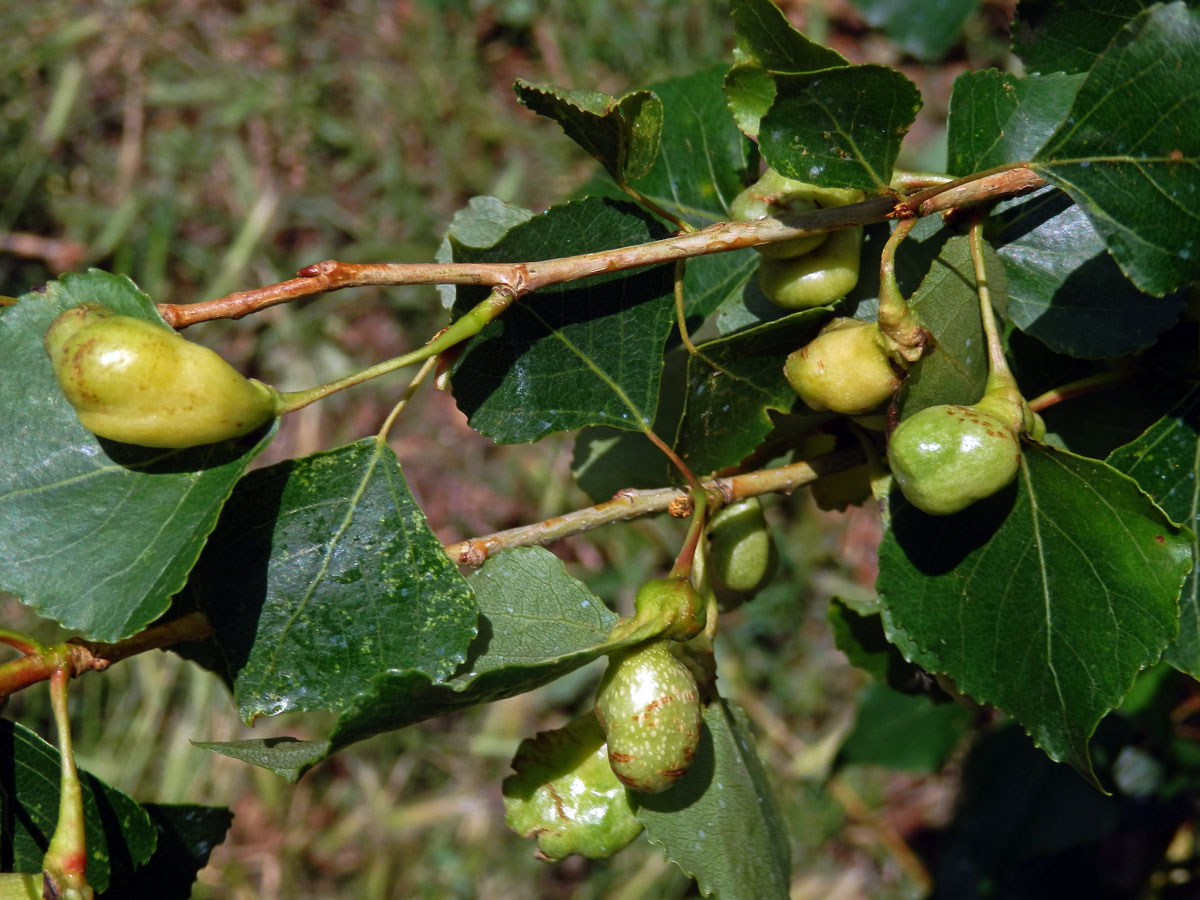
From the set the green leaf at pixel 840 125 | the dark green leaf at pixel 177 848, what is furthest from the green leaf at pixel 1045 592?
the dark green leaf at pixel 177 848

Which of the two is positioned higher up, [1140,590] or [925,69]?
[1140,590]

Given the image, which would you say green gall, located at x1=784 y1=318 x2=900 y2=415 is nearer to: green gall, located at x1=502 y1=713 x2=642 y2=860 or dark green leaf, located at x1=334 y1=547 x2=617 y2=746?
dark green leaf, located at x1=334 y1=547 x2=617 y2=746

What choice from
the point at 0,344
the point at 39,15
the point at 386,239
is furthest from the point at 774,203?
the point at 39,15

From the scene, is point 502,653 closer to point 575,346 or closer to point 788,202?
point 575,346

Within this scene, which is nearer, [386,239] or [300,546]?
[300,546]

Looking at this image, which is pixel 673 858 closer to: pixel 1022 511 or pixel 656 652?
pixel 656 652

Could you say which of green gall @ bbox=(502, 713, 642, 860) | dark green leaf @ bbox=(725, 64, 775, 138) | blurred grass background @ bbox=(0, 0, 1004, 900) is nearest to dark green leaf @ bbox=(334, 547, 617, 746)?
green gall @ bbox=(502, 713, 642, 860)
